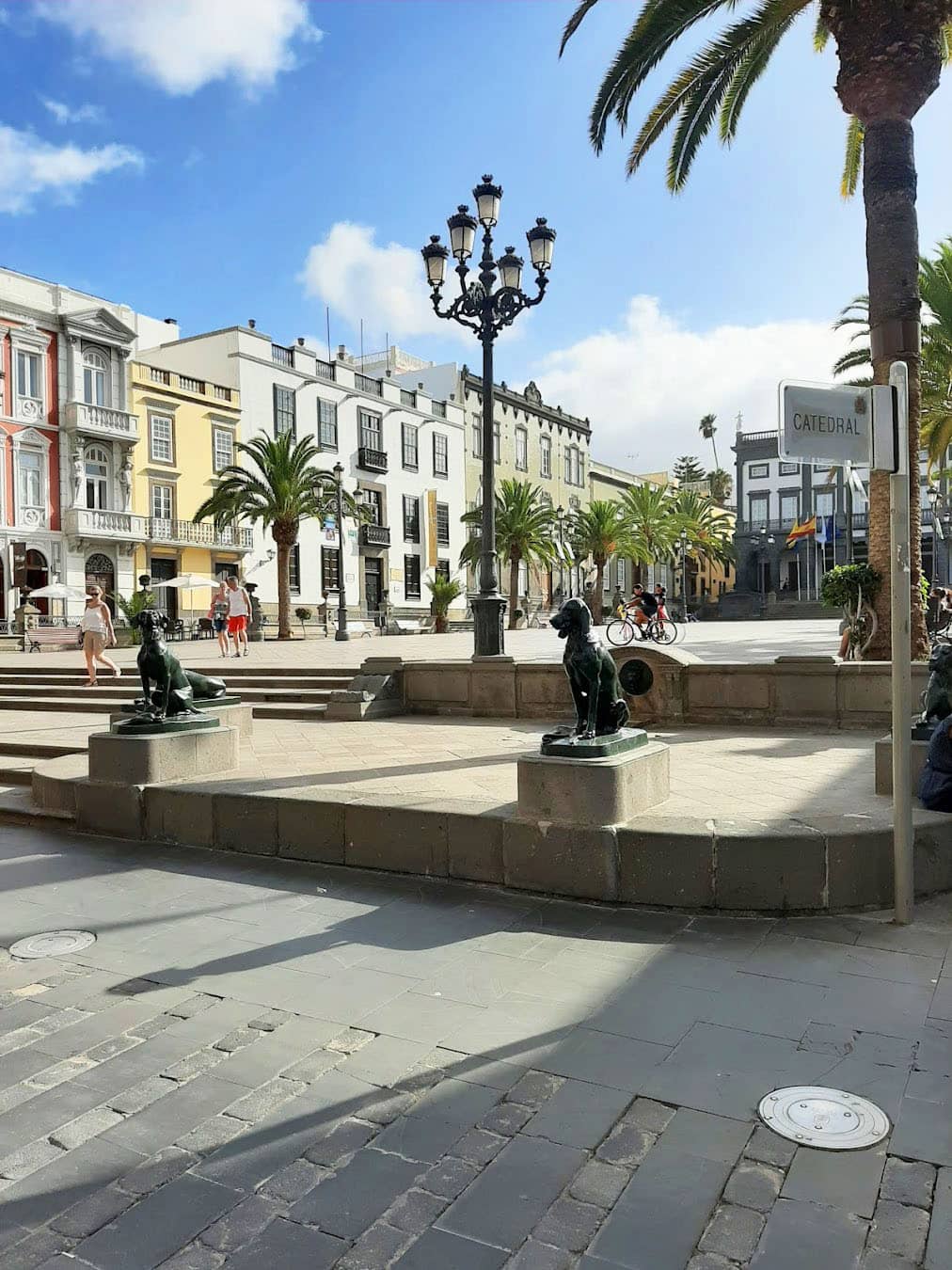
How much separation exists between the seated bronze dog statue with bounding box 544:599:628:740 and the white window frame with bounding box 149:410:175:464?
1372 inches

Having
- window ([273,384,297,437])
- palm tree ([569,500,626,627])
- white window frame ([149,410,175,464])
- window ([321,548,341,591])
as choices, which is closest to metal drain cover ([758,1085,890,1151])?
white window frame ([149,410,175,464])

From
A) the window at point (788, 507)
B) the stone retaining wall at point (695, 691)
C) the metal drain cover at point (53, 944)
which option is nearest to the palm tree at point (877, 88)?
the stone retaining wall at point (695, 691)

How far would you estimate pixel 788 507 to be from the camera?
228 feet

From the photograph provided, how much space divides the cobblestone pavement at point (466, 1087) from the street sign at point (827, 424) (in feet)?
7.44

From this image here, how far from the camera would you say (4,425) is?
32344 millimetres

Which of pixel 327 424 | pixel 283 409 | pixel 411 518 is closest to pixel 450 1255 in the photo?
pixel 283 409

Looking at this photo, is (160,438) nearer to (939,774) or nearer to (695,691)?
(695,691)

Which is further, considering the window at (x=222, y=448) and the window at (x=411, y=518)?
the window at (x=411, y=518)

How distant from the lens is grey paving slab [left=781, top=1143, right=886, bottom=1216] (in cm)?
242

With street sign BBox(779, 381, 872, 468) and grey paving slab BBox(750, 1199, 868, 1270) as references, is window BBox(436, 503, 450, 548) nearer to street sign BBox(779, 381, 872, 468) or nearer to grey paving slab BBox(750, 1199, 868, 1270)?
street sign BBox(779, 381, 872, 468)

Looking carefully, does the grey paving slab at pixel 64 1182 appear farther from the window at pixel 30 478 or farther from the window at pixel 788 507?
the window at pixel 788 507

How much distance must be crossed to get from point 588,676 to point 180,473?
3562 centimetres

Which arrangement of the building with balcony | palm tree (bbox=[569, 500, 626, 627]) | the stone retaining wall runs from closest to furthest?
1. the stone retaining wall
2. the building with balcony
3. palm tree (bbox=[569, 500, 626, 627])

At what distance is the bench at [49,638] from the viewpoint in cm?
2498
